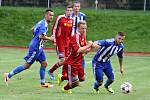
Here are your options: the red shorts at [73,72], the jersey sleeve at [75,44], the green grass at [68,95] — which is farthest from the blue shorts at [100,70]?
the jersey sleeve at [75,44]

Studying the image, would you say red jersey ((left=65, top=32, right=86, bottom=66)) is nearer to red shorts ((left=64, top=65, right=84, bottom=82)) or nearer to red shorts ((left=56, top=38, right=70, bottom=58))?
red shorts ((left=64, top=65, right=84, bottom=82))

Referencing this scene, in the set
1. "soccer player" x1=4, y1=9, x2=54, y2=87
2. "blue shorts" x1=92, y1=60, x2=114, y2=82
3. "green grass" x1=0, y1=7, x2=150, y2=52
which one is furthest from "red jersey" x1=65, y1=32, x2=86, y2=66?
"green grass" x1=0, y1=7, x2=150, y2=52

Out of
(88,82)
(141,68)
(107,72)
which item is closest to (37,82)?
(88,82)

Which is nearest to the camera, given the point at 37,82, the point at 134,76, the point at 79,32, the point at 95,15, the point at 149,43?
the point at 79,32

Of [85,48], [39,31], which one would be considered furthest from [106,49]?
[39,31]

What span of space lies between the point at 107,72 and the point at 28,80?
348cm

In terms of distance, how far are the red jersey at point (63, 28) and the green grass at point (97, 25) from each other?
17937 millimetres

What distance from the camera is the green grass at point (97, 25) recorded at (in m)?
37.9

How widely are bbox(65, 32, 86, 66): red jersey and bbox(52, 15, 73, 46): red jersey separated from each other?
345cm

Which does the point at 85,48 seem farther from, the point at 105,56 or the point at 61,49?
the point at 61,49

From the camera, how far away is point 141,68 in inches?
869

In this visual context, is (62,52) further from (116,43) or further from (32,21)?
(32,21)

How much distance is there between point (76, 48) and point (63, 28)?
3.85m

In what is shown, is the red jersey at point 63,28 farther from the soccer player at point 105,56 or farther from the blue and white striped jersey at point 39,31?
the soccer player at point 105,56
